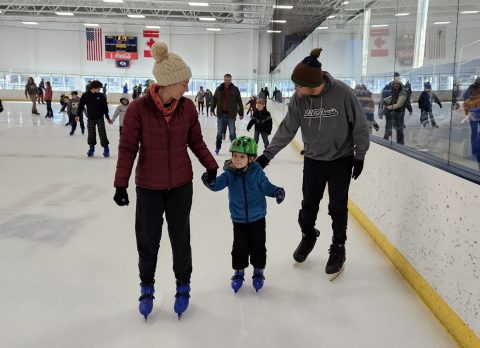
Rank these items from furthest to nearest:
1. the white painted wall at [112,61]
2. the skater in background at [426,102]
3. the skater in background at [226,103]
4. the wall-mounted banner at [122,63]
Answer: the white painted wall at [112,61], the wall-mounted banner at [122,63], the skater in background at [226,103], the skater in background at [426,102]

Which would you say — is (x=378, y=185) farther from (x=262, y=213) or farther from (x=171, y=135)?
(x=171, y=135)

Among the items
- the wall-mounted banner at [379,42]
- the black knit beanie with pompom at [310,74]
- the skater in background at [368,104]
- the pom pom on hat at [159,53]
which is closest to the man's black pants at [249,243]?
the black knit beanie with pompom at [310,74]

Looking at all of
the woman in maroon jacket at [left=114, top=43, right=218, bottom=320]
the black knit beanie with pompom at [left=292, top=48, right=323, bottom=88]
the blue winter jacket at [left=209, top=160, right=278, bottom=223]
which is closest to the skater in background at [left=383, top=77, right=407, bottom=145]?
the black knit beanie with pompom at [left=292, top=48, right=323, bottom=88]

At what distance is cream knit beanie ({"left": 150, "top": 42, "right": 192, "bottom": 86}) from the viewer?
73.0 inches

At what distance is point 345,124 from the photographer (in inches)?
95.0

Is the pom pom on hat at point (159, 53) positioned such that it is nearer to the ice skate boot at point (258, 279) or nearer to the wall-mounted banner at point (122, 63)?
the ice skate boot at point (258, 279)

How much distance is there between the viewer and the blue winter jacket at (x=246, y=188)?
2.20 metres

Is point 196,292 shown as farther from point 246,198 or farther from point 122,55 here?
point 122,55

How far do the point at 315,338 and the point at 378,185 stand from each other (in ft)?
5.31

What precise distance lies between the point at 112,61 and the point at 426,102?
2552cm

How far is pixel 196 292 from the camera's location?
2.33 meters

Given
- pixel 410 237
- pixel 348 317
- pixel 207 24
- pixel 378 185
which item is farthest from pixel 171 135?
pixel 207 24

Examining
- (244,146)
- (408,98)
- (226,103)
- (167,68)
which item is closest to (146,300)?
(244,146)

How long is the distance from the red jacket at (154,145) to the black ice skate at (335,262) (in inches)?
40.7
